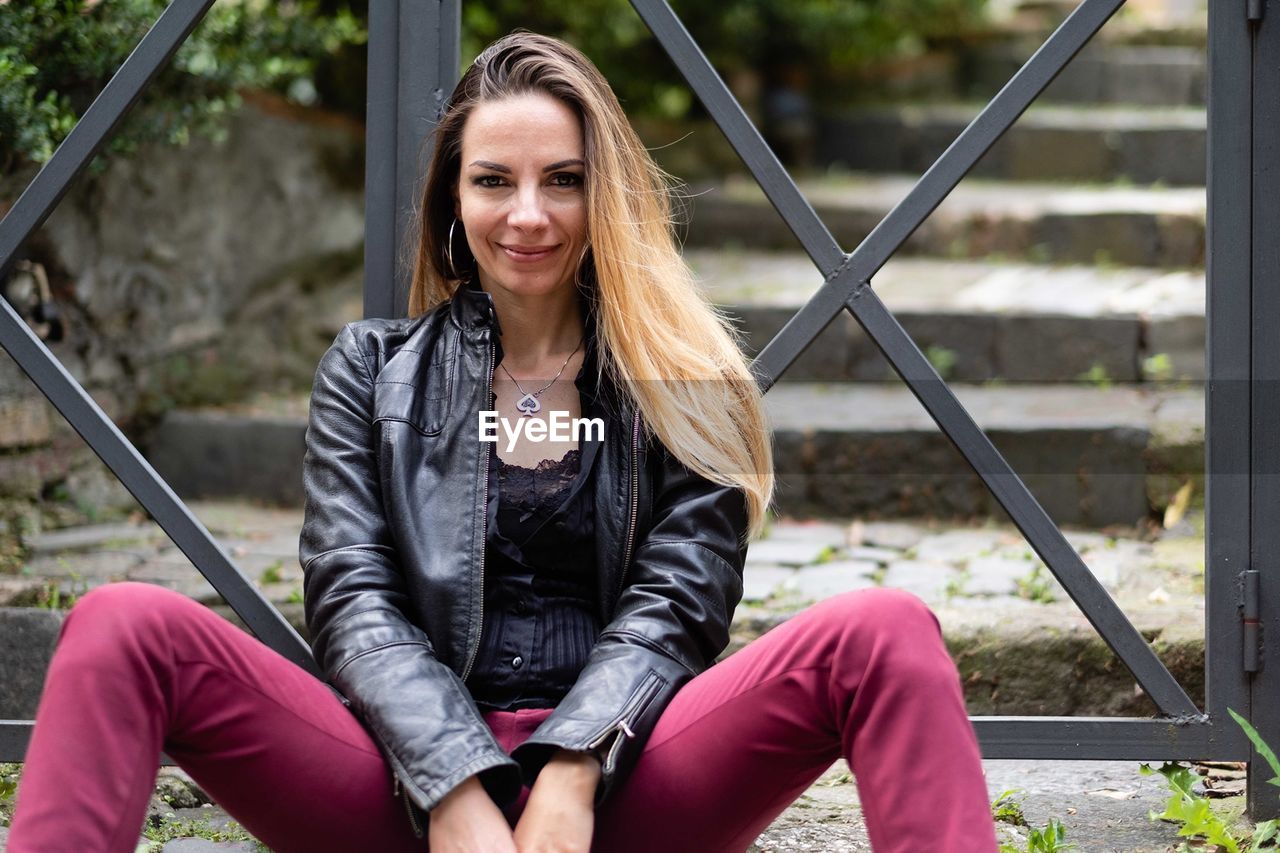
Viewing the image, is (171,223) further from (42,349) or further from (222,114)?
(42,349)

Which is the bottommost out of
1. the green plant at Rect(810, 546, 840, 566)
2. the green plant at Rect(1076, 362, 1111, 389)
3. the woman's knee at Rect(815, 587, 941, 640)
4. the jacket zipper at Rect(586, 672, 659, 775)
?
the green plant at Rect(810, 546, 840, 566)

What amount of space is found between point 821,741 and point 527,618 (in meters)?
0.48

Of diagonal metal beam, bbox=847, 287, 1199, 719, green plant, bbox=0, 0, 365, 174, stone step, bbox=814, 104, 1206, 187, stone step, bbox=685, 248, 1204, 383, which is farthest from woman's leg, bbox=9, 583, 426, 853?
stone step, bbox=814, 104, 1206, 187

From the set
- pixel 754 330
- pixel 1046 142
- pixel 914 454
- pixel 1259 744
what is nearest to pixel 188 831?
pixel 1259 744

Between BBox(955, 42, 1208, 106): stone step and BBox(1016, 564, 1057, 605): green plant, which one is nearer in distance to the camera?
BBox(1016, 564, 1057, 605): green plant

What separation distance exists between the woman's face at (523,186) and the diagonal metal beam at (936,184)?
1.25 ft

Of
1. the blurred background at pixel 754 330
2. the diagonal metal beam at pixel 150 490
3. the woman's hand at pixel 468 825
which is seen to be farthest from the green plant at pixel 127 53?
the woman's hand at pixel 468 825

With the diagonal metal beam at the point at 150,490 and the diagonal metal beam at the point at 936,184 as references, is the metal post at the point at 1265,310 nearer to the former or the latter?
the diagonal metal beam at the point at 936,184

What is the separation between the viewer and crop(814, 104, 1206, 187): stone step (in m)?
5.42

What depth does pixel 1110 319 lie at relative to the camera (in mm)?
4188

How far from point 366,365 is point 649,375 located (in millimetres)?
404

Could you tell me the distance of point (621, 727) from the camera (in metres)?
1.74

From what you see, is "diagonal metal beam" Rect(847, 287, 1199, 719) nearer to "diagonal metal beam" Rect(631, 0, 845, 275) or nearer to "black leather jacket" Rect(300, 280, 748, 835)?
"diagonal metal beam" Rect(631, 0, 845, 275)

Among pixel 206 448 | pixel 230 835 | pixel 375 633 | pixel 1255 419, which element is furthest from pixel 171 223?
pixel 1255 419
